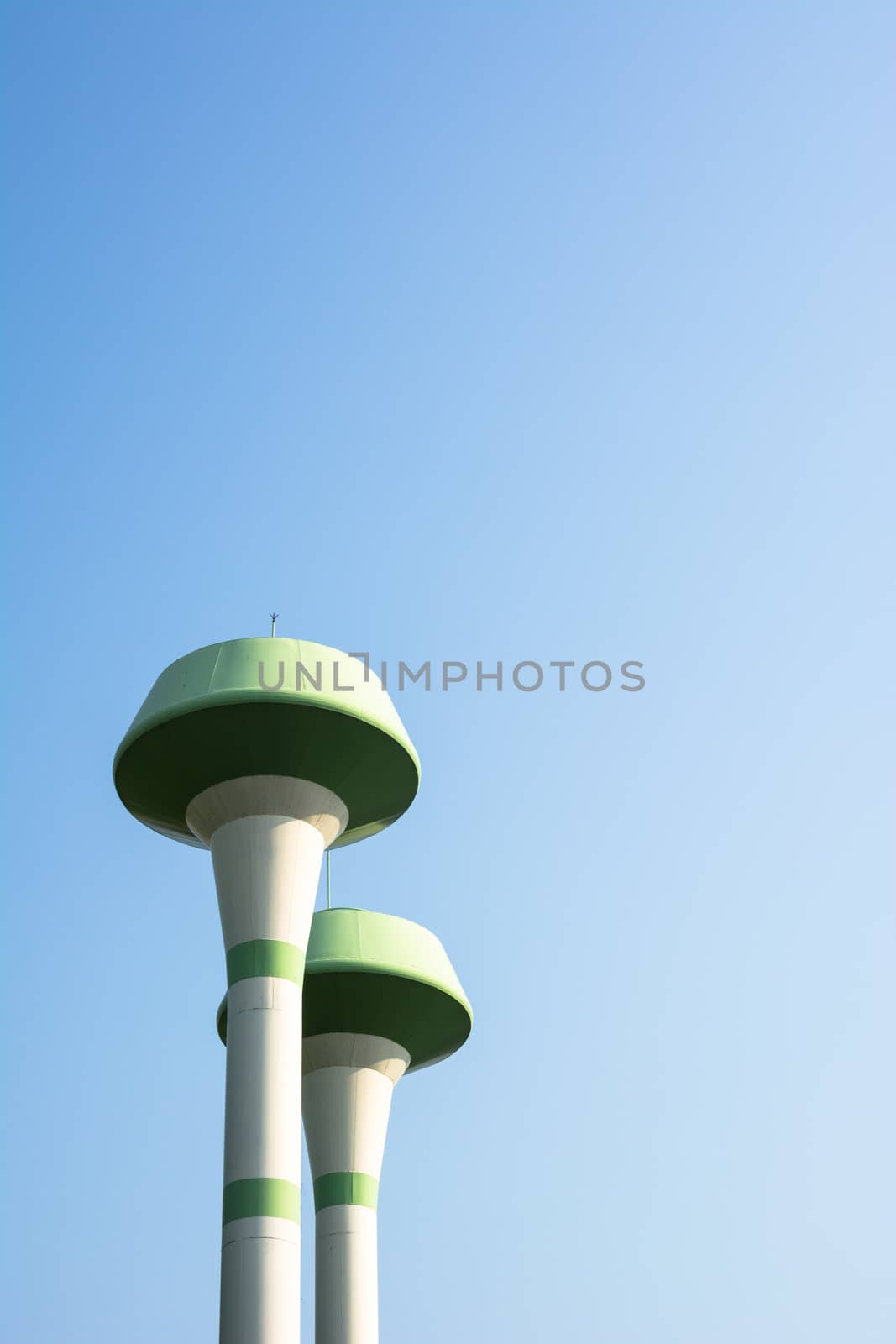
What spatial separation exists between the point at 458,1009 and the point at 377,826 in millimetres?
4688

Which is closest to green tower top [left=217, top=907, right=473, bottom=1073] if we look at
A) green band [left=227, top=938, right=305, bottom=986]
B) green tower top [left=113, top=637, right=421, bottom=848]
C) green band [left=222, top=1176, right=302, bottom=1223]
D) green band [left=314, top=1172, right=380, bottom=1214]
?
green band [left=314, top=1172, right=380, bottom=1214]

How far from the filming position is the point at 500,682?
3003cm

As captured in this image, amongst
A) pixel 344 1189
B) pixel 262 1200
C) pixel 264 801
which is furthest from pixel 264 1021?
pixel 344 1189

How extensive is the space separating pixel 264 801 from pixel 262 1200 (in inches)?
246

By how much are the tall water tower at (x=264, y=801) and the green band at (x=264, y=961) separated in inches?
0.9

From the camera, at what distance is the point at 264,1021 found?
79.3ft

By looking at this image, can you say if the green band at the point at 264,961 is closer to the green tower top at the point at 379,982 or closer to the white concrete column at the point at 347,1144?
the green tower top at the point at 379,982

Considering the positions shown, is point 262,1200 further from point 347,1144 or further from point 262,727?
point 347,1144

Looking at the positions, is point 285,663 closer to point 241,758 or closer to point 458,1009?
point 241,758

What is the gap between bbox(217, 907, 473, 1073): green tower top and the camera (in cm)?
2972

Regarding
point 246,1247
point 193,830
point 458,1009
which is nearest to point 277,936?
point 193,830

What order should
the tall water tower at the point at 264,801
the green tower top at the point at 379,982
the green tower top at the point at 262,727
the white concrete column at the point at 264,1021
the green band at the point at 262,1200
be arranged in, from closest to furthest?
the white concrete column at the point at 264,1021 → the green band at the point at 262,1200 → the tall water tower at the point at 264,801 → the green tower top at the point at 262,727 → the green tower top at the point at 379,982

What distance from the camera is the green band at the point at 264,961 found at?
24562 mm

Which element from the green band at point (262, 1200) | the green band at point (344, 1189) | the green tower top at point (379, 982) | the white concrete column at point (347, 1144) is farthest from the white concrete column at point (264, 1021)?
the green band at point (344, 1189)
